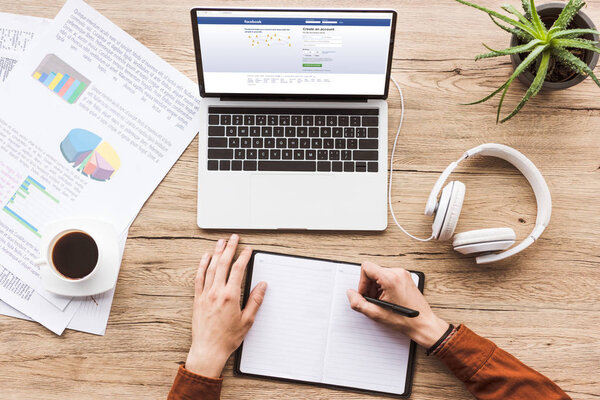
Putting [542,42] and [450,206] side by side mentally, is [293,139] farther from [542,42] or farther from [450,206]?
[542,42]

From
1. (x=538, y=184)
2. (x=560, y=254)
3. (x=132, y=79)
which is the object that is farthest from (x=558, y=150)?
(x=132, y=79)

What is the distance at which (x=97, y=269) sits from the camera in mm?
910

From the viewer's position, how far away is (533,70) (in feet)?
2.96

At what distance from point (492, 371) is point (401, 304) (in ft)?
0.67

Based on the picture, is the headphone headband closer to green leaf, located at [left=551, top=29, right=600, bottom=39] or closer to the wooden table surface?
the wooden table surface

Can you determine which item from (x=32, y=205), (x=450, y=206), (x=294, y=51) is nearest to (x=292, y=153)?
(x=294, y=51)

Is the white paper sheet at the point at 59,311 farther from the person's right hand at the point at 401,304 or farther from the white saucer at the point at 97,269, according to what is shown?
the person's right hand at the point at 401,304

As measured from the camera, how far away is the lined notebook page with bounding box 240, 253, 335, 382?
93cm

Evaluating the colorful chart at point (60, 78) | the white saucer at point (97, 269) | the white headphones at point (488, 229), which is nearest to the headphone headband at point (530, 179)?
the white headphones at point (488, 229)

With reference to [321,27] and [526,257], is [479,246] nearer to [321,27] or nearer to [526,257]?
[526,257]

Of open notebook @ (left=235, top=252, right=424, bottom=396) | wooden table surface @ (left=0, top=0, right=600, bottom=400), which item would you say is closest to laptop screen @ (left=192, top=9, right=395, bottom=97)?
wooden table surface @ (left=0, top=0, right=600, bottom=400)

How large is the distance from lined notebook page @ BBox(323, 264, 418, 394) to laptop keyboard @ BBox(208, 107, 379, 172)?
0.26 metres

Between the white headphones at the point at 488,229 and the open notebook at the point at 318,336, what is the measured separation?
0.37ft

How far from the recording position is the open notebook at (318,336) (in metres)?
0.93
